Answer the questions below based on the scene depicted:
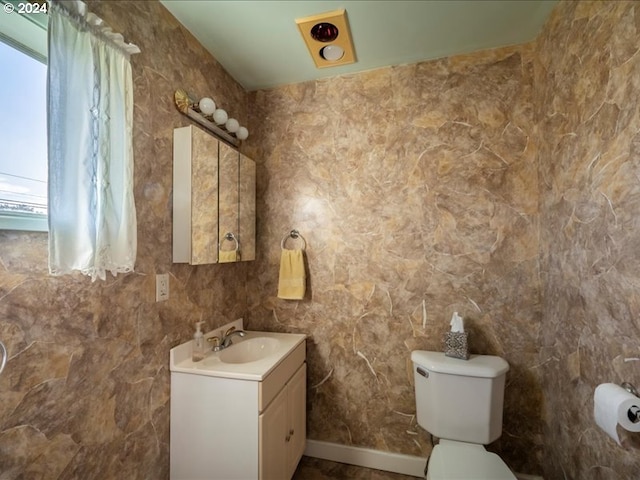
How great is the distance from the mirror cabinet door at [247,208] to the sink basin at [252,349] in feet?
1.66

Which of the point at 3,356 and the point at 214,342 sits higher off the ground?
the point at 3,356

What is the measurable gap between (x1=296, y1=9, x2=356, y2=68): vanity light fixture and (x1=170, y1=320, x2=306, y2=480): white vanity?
1656 mm

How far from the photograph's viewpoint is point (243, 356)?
1.72 meters

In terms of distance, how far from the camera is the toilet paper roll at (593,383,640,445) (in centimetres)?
87

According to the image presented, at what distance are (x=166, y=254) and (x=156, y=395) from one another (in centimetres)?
62

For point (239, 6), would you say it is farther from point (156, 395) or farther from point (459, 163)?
point (156, 395)

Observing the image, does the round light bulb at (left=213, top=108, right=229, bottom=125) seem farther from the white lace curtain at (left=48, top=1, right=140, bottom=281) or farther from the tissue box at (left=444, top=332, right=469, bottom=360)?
the tissue box at (left=444, top=332, right=469, bottom=360)

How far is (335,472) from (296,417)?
1.50ft

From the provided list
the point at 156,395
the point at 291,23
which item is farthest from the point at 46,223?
the point at 291,23

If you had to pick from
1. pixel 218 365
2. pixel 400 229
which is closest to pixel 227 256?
pixel 218 365

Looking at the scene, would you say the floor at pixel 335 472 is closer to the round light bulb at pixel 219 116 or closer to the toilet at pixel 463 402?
the toilet at pixel 463 402

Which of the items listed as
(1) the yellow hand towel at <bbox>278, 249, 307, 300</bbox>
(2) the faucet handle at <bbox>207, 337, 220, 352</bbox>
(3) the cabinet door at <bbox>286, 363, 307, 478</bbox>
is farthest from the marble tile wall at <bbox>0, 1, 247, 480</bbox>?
(3) the cabinet door at <bbox>286, 363, 307, 478</bbox>

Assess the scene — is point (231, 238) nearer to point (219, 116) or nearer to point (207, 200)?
point (207, 200)

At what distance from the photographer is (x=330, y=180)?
1.89 meters
